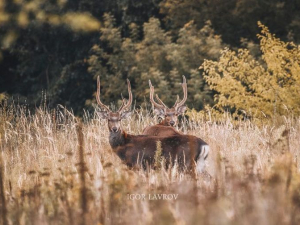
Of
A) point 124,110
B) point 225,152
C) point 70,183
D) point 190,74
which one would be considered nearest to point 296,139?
point 225,152

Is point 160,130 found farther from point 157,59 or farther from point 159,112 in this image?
point 157,59

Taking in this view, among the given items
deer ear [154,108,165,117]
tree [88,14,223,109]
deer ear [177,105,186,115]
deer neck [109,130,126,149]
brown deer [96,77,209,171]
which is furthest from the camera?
tree [88,14,223,109]

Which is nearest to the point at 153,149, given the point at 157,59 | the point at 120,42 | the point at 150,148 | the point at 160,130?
the point at 150,148

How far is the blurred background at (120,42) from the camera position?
2466cm

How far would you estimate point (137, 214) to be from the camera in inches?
180

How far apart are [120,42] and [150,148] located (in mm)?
17467

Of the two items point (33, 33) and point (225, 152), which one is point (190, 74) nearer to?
point (33, 33)

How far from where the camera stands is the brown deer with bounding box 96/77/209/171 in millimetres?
8539

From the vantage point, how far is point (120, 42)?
2641cm

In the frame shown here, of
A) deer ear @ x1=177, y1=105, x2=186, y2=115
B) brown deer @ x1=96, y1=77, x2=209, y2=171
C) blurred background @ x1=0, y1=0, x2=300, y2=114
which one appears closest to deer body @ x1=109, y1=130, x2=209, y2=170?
brown deer @ x1=96, y1=77, x2=209, y2=171

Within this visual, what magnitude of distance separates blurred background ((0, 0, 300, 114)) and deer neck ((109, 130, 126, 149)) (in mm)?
12693

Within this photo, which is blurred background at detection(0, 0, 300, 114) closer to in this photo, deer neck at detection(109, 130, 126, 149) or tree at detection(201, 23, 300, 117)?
tree at detection(201, 23, 300, 117)

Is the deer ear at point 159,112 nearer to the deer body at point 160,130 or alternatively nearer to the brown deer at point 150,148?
the deer body at point 160,130

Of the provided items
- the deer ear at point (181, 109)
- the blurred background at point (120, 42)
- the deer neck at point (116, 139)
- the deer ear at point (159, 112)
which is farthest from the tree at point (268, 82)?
the deer neck at point (116, 139)
